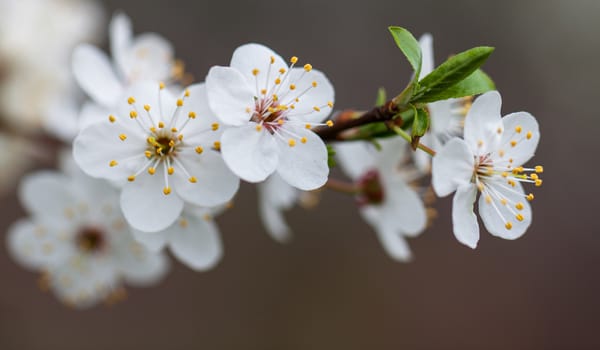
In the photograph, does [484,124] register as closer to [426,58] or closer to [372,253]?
[426,58]

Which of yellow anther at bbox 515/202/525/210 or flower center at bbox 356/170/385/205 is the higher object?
flower center at bbox 356/170/385/205

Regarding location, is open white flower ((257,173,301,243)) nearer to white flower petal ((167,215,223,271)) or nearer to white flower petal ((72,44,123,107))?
white flower petal ((167,215,223,271))

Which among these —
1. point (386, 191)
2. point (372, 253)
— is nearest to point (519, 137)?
point (386, 191)

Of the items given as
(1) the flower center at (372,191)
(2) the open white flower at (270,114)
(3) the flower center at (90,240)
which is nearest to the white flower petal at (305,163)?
(2) the open white flower at (270,114)

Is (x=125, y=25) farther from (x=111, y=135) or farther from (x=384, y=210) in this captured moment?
(x=384, y=210)

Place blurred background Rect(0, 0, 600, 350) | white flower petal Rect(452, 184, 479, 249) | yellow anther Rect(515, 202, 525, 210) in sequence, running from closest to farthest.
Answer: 1. white flower petal Rect(452, 184, 479, 249)
2. yellow anther Rect(515, 202, 525, 210)
3. blurred background Rect(0, 0, 600, 350)

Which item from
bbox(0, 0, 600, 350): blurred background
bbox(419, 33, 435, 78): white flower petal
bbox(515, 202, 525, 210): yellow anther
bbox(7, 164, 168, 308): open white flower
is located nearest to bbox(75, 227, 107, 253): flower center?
bbox(7, 164, 168, 308): open white flower
